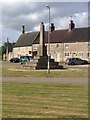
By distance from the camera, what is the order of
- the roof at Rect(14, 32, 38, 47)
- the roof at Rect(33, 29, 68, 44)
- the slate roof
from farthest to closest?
the roof at Rect(14, 32, 38, 47)
the roof at Rect(33, 29, 68, 44)
the slate roof

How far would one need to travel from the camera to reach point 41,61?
44.7 meters


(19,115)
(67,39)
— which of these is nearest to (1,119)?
(19,115)

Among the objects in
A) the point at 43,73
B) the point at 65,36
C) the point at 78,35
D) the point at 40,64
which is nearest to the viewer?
the point at 43,73

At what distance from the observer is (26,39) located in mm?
108688

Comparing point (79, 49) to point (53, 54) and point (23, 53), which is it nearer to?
point (53, 54)

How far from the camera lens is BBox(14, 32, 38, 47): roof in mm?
104375

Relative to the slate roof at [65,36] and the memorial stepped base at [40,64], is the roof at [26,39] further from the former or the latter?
the memorial stepped base at [40,64]

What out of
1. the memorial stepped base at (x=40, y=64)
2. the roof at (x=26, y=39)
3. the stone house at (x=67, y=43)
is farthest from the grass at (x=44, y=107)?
Result: the roof at (x=26, y=39)

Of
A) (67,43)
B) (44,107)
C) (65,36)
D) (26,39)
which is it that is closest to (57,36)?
(65,36)

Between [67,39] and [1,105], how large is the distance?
265ft

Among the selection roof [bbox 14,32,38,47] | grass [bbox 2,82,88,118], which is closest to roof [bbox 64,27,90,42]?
roof [bbox 14,32,38,47]

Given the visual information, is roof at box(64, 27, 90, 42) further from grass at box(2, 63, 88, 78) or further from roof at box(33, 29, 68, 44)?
grass at box(2, 63, 88, 78)

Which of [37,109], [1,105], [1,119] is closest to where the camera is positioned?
[1,119]

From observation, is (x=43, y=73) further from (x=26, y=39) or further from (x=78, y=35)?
(x=26, y=39)
